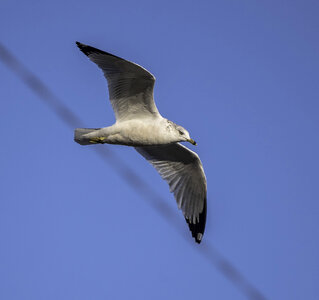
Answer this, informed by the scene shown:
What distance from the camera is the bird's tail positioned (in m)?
8.52

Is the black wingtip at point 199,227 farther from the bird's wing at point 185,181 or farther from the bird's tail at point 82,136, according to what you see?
the bird's tail at point 82,136

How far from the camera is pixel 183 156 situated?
9633 mm

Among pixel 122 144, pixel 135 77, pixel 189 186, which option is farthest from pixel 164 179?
pixel 135 77

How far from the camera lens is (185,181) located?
385 inches

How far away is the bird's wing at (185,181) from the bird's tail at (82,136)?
4.53 feet

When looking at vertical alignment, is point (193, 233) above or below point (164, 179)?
below

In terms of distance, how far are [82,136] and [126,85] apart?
3.06 ft

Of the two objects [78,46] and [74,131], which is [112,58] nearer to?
[78,46]

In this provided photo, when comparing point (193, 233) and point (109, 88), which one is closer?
point (109, 88)

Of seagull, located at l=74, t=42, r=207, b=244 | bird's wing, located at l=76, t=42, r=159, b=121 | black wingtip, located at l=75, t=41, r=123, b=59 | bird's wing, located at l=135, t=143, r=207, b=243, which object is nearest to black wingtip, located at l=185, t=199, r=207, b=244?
bird's wing, located at l=135, t=143, r=207, b=243

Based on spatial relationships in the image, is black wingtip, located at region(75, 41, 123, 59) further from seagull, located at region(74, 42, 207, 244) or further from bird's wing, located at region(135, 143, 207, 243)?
bird's wing, located at region(135, 143, 207, 243)

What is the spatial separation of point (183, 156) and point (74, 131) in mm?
1856

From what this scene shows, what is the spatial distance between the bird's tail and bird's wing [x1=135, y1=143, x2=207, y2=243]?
1381mm

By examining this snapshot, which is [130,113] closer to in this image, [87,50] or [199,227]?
[87,50]
